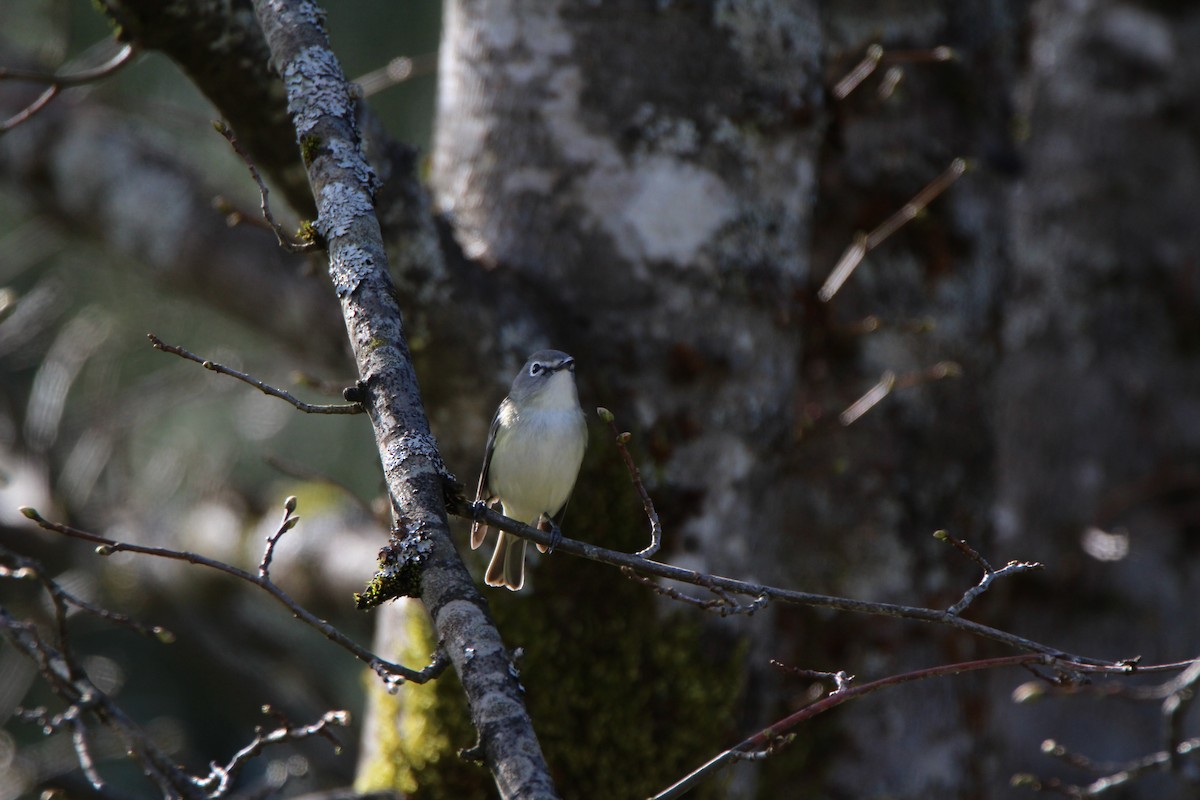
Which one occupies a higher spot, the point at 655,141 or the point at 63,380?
the point at 655,141

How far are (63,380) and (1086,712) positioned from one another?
507 centimetres

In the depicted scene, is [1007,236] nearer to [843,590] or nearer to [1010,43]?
[1010,43]

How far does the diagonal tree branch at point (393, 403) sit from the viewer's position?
1.31 metres

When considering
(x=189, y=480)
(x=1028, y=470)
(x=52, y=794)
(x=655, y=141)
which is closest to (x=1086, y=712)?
(x=1028, y=470)

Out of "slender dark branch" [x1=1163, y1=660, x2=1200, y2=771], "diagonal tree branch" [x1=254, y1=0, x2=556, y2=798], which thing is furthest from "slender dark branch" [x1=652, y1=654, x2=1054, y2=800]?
"slender dark branch" [x1=1163, y1=660, x2=1200, y2=771]

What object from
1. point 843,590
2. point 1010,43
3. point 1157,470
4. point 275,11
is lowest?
point 1157,470

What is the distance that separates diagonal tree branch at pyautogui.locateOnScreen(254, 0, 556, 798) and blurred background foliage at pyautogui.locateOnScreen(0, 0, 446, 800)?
0.76 m

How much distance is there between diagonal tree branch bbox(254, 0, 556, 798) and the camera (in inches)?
51.7

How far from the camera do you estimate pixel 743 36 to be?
2879mm

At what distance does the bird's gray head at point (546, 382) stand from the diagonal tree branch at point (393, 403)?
837 millimetres

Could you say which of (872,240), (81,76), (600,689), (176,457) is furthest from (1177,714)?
(176,457)

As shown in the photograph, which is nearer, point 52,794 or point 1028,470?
point 52,794

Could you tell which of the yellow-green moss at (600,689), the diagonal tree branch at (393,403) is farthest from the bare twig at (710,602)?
the yellow-green moss at (600,689)

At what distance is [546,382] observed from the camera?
2.70 meters
